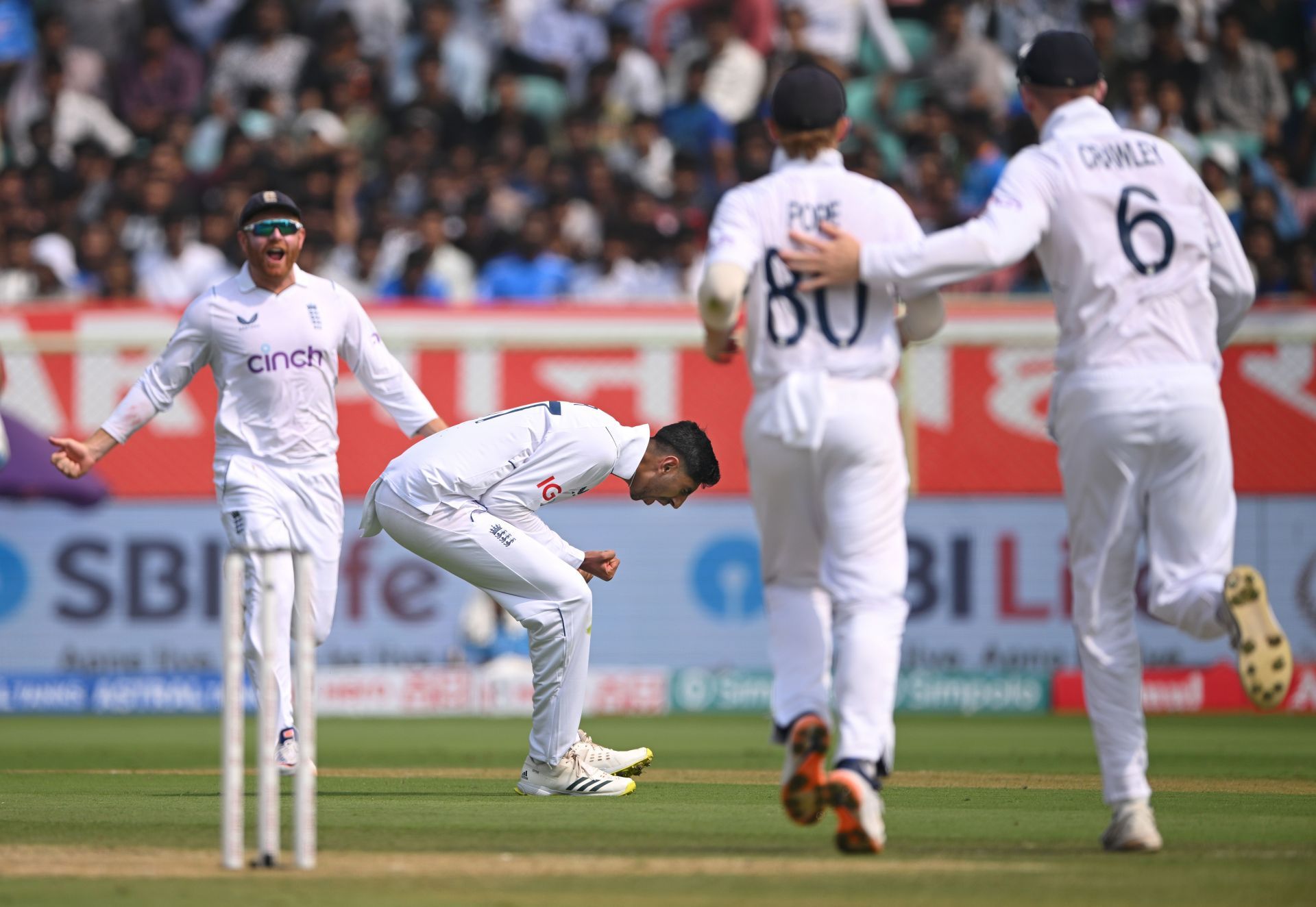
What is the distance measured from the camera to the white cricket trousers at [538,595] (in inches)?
325

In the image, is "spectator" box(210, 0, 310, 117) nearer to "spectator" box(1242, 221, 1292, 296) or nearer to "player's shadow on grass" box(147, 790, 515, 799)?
"spectator" box(1242, 221, 1292, 296)

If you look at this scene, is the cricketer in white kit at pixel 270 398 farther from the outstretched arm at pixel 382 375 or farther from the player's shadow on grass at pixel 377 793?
the player's shadow on grass at pixel 377 793

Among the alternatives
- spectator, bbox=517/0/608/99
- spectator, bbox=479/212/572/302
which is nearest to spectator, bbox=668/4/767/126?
spectator, bbox=517/0/608/99

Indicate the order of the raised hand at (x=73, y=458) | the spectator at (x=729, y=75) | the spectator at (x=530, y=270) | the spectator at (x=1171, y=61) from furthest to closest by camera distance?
the spectator at (x=729, y=75)
the spectator at (x=1171, y=61)
the spectator at (x=530, y=270)
the raised hand at (x=73, y=458)

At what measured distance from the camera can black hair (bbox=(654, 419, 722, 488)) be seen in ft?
26.9

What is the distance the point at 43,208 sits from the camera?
18625 millimetres

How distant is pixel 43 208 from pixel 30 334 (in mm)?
2697

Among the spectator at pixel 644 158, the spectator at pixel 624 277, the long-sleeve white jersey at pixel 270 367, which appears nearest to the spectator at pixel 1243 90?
the spectator at pixel 644 158

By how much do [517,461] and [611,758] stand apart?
1.41 meters

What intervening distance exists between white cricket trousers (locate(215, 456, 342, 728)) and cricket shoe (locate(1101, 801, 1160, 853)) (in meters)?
4.13

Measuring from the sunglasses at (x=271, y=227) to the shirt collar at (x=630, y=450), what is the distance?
2001 millimetres

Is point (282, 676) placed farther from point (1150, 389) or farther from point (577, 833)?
point (1150, 389)

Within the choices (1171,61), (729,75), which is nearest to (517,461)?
(729,75)

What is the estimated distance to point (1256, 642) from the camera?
19.0 ft
